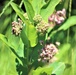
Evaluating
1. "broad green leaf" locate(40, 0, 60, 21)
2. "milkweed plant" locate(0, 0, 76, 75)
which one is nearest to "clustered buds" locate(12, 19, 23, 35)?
"milkweed plant" locate(0, 0, 76, 75)

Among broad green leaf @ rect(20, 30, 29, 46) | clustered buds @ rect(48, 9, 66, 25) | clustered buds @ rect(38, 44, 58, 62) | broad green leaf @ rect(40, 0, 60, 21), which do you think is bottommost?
clustered buds @ rect(38, 44, 58, 62)

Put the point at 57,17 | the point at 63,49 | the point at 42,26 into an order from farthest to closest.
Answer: the point at 63,49, the point at 57,17, the point at 42,26

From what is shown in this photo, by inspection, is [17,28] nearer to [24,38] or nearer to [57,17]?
[24,38]

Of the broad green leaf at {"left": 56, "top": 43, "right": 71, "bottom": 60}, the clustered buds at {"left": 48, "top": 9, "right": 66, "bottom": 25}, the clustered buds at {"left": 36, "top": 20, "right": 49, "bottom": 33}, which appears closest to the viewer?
the clustered buds at {"left": 36, "top": 20, "right": 49, "bottom": 33}

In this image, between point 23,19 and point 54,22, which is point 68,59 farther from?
point 23,19

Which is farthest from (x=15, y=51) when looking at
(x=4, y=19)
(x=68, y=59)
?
(x=4, y=19)

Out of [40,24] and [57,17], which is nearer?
[40,24]

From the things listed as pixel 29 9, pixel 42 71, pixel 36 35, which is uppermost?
pixel 29 9

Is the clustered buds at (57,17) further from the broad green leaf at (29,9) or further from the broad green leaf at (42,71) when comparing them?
the broad green leaf at (42,71)

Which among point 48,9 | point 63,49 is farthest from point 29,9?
point 63,49

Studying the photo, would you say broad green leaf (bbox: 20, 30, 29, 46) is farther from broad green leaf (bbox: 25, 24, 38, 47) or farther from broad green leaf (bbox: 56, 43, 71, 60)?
broad green leaf (bbox: 56, 43, 71, 60)
